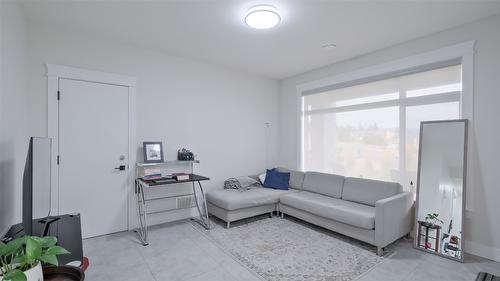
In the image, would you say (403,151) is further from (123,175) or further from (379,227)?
(123,175)

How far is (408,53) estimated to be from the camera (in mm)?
3258

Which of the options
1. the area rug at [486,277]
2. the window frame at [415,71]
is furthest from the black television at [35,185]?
the window frame at [415,71]

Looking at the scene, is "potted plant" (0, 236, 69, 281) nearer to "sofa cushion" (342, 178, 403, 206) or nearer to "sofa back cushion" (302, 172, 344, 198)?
"sofa cushion" (342, 178, 403, 206)

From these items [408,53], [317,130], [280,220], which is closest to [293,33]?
[408,53]

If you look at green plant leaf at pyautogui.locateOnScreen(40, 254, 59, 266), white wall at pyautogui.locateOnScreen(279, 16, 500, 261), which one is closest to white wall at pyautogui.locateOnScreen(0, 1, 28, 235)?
green plant leaf at pyautogui.locateOnScreen(40, 254, 59, 266)

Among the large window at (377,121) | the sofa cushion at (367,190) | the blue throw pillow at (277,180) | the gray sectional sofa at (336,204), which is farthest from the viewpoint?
the blue throw pillow at (277,180)

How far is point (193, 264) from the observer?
8.34 ft

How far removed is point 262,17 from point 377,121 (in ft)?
7.89

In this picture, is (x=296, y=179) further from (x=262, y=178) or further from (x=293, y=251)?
(x=293, y=251)

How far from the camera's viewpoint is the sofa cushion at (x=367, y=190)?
3.26 metres

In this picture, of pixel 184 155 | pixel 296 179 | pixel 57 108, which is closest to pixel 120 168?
pixel 184 155

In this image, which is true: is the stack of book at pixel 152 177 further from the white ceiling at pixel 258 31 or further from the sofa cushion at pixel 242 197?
the white ceiling at pixel 258 31

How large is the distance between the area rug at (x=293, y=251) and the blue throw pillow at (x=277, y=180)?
782 millimetres

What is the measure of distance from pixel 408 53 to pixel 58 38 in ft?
14.7
